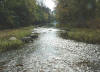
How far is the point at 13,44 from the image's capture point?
11164 mm

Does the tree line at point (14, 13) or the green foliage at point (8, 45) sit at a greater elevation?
the tree line at point (14, 13)

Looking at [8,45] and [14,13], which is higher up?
[14,13]

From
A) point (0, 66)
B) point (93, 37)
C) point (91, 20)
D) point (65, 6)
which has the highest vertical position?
point (65, 6)

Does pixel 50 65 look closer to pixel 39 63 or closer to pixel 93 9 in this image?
pixel 39 63

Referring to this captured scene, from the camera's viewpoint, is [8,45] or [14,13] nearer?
[8,45]

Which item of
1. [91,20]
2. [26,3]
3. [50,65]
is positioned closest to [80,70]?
[50,65]

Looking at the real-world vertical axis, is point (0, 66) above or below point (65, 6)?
below

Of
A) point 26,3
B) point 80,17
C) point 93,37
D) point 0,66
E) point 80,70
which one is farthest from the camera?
point 26,3

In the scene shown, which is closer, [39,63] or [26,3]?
[39,63]

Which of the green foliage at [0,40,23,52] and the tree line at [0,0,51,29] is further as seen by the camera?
the tree line at [0,0,51,29]

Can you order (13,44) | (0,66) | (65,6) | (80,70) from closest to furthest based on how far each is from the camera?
(80,70)
(0,66)
(13,44)
(65,6)

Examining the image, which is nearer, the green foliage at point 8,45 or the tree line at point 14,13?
the green foliage at point 8,45

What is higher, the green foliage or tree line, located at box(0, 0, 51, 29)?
tree line, located at box(0, 0, 51, 29)

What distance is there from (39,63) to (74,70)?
2.40m
